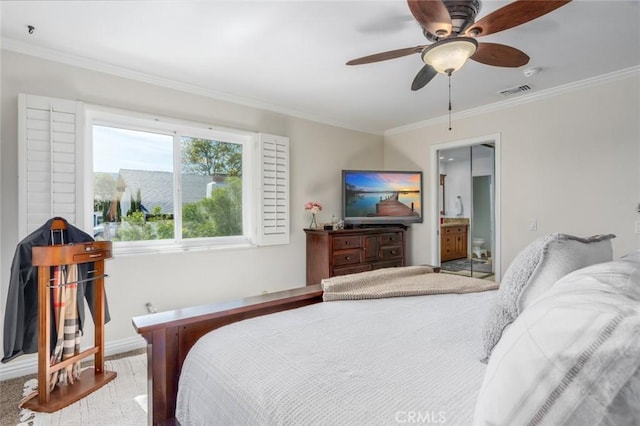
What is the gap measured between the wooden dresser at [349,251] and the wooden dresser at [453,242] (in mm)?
870

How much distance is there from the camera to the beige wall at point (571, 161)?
9.72ft

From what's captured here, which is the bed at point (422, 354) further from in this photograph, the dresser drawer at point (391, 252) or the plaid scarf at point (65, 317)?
the dresser drawer at point (391, 252)

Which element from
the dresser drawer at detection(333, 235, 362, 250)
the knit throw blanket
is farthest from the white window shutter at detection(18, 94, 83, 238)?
the dresser drawer at detection(333, 235, 362, 250)

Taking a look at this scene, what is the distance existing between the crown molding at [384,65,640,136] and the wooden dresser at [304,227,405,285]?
5.19ft

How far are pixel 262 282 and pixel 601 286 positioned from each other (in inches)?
136

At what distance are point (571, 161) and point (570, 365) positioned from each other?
362 centimetres

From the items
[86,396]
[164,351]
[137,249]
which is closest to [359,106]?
[137,249]

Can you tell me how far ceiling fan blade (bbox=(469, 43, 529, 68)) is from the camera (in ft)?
6.39

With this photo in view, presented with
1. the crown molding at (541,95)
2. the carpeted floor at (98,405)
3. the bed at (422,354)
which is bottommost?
the carpeted floor at (98,405)

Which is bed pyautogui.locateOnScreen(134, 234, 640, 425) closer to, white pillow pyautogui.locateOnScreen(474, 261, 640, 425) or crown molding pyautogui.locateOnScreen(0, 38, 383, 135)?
white pillow pyautogui.locateOnScreen(474, 261, 640, 425)

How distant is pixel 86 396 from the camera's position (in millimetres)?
2131

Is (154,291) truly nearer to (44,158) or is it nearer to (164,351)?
(44,158)

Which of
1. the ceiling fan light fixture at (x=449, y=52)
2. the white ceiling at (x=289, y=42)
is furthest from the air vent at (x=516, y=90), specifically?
the ceiling fan light fixture at (x=449, y=52)

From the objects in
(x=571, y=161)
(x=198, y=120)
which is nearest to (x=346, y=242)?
(x=198, y=120)
